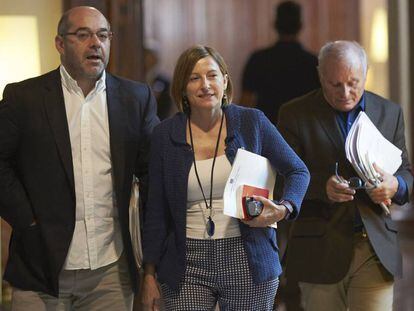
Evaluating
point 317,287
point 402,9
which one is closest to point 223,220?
point 317,287

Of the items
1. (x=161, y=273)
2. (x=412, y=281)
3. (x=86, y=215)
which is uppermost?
(x=86, y=215)

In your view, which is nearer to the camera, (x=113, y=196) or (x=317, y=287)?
(x=113, y=196)

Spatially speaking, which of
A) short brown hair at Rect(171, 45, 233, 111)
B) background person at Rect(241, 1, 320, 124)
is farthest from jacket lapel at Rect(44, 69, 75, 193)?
background person at Rect(241, 1, 320, 124)

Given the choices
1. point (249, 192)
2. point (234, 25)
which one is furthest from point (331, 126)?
point (234, 25)

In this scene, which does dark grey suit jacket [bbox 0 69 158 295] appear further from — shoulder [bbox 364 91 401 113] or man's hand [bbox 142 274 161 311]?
shoulder [bbox 364 91 401 113]

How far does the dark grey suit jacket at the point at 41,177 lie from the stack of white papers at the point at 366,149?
785 mm

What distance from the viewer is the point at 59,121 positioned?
289 centimetres

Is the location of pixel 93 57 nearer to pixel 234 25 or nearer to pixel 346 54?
pixel 346 54

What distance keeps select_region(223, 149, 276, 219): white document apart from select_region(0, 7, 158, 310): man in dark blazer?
379mm

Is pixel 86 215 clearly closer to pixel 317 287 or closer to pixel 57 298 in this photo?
pixel 57 298

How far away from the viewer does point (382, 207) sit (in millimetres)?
3281

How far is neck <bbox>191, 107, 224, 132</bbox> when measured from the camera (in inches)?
115

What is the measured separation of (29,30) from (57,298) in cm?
212

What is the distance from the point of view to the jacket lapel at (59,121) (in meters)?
2.87
